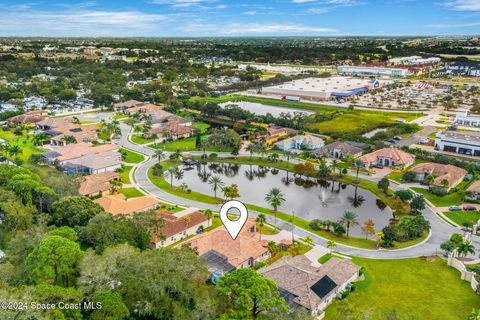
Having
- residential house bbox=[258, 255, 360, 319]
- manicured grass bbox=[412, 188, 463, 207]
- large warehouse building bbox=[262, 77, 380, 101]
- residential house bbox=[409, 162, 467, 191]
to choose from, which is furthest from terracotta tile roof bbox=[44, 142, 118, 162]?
large warehouse building bbox=[262, 77, 380, 101]

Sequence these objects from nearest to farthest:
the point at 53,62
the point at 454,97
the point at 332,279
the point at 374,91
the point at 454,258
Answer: the point at 332,279, the point at 454,258, the point at 454,97, the point at 374,91, the point at 53,62

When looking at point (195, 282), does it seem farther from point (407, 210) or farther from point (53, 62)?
point (53, 62)

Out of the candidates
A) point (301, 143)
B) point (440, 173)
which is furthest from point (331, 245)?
point (301, 143)

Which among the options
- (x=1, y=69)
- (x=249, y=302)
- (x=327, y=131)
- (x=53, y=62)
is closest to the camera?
(x=249, y=302)

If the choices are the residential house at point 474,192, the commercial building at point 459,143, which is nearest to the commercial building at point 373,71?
the commercial building at point 459,143

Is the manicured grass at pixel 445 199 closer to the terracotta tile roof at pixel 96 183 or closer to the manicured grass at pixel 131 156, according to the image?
the terracotta tile roof at pixel 96 183

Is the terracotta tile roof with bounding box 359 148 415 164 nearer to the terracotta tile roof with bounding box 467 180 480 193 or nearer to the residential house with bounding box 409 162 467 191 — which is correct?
the residential house with bounding box 409 162 467 191

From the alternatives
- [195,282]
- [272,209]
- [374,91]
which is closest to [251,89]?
[374,91]

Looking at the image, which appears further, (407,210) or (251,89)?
(251,89)
